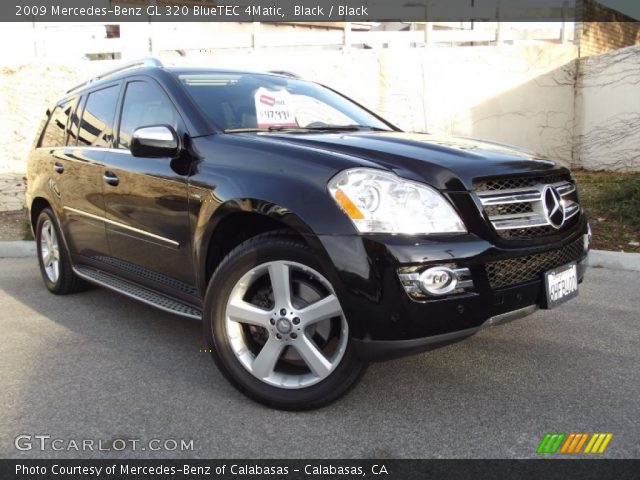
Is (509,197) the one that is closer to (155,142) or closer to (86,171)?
(155,142)

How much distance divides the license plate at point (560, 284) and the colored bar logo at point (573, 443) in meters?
0.55

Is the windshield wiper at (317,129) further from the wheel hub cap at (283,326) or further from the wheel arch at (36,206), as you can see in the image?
the wheel arch at (36,206)

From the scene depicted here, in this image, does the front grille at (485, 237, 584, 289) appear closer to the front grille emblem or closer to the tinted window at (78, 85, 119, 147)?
the front grille emblem

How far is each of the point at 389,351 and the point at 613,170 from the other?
31.8 ft

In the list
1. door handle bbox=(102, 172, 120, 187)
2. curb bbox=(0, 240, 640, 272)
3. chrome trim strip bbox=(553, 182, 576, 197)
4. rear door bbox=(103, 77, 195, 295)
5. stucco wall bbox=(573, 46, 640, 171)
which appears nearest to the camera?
chrome trim strip bbox=(553, 182, 576, 197)

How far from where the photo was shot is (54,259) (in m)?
4.74

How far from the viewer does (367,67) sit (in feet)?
34.8

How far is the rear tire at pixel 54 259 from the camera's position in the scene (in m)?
4.52

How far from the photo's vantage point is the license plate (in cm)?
253

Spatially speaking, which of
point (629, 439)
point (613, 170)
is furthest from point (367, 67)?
point (629, 439)

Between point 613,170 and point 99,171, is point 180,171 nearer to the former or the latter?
point 99,171

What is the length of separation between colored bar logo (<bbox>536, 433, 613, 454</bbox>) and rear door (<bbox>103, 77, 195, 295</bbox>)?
1896 millimetres

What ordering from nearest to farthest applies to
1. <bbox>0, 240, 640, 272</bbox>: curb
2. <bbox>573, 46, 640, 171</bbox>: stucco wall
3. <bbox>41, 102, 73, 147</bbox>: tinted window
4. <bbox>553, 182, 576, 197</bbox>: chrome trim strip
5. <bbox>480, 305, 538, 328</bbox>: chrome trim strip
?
<bbox>480, 305, 538, 328</bbox>: chrome trim strip
<bbox>553, 182, 576, 197</bbox>: chrome trim strip
<bbox>41, 102, 73, 147</bbox>: tinted window
<bbox>0, 240, 640, 272</bbox>: curb
<bbox>573, 46, 640, 171</bbox>: stucco wall
